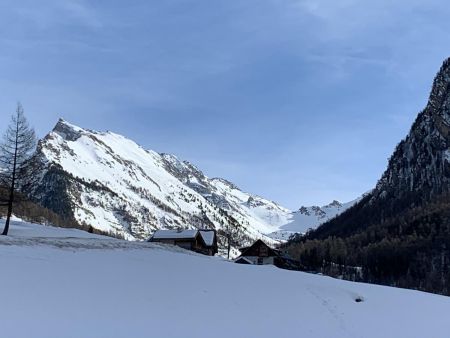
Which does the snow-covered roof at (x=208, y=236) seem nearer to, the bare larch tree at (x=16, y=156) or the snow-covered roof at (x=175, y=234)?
the snow-covered roof at (x=175, y=234)

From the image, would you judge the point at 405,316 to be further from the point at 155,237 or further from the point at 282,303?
the point at 155,237

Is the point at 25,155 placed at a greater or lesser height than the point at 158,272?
greater

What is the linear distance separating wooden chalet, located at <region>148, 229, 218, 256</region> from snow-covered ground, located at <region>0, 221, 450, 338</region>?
6361cm

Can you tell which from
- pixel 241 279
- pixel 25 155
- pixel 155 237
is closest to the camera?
pixel 241 279

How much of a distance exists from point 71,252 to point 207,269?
8.17 metres

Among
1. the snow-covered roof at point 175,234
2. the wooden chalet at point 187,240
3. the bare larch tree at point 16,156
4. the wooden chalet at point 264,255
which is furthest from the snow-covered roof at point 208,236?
the bare larch tree at point 16,156

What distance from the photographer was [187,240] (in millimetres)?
98688

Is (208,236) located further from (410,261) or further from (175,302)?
(410,261)

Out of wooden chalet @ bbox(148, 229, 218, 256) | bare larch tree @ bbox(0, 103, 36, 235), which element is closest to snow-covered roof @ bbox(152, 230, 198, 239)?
wooden chalet @ bbox(148, 229, 218, 256)

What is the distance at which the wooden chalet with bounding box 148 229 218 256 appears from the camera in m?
98.6

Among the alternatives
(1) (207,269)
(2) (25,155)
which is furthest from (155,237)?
(1) (207,269)

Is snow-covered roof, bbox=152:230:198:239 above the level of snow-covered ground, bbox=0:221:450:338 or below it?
above

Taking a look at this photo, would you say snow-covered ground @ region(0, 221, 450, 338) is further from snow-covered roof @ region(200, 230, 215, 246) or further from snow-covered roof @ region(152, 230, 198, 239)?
snow-covered roof @ region(200, 230, 215, 246)

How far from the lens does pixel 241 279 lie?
31.1m
